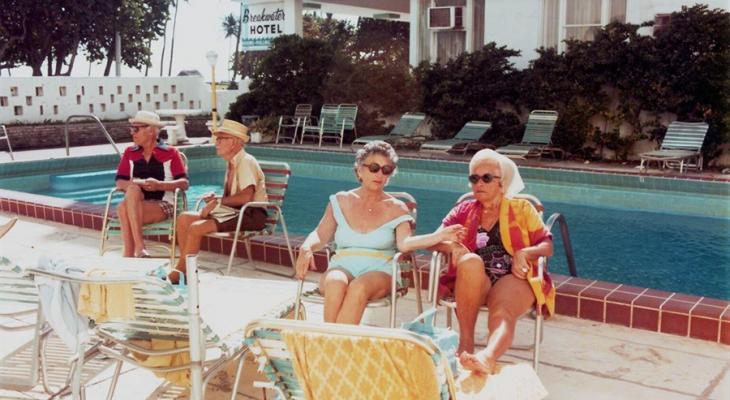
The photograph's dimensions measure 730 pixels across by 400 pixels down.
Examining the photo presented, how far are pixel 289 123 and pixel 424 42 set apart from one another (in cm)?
316

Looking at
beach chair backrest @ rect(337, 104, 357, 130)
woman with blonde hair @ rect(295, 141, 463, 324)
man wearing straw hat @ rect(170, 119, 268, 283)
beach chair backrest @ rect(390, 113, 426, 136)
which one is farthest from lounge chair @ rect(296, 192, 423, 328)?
beach chair backrest @ rect(337, 104, 357, 130)

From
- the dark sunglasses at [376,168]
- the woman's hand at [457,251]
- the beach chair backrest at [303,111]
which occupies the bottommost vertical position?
the woman's hand at [457,251]

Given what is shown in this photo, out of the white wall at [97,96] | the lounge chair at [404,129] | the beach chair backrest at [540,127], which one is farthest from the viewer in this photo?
the white wall at [97,96]

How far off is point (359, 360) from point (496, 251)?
1.55 metres

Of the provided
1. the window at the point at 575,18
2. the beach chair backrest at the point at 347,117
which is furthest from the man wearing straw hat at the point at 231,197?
the beach chair backrest at the point at 347,117

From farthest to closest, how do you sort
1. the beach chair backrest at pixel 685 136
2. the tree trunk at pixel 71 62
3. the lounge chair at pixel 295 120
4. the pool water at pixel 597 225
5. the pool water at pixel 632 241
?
the tree trunk at pixel 71 62 < the lounge chair at pixel 295 120 < the beach chair backrest at pixel 685 136 < the pool water at pixel 597 225 < the pool water at pixel 632 241

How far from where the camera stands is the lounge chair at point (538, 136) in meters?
10.8

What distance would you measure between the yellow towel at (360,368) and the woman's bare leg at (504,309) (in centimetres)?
74

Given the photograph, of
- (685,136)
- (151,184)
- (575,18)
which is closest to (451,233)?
(151,184)

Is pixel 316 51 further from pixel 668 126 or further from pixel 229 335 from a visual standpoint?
pixel 229 335

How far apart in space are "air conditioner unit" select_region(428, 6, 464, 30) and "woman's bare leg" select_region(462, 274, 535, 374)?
419 inches

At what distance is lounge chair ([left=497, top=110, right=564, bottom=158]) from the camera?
10.8 metres

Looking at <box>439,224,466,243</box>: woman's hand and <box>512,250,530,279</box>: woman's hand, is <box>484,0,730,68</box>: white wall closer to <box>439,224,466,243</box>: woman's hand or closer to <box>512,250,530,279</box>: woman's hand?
<box>439,224,466,243</box>: woman's hand

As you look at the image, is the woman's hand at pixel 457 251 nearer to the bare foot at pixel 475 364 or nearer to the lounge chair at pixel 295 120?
the bare foot at pixel 475 364
